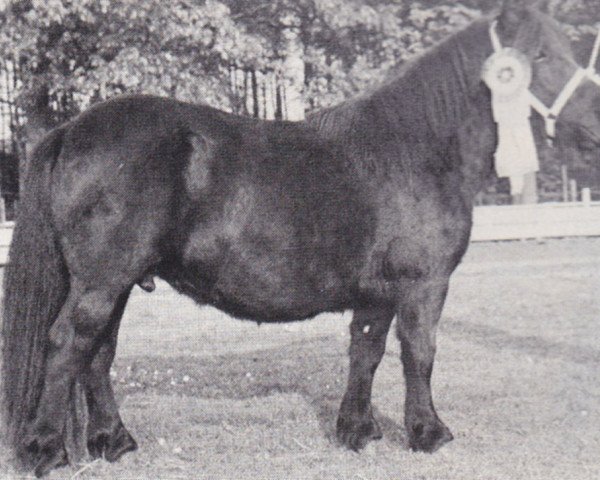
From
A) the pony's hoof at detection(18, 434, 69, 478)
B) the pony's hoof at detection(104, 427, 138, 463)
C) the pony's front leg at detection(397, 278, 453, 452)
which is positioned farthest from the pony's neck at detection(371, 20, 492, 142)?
the pony's hoof at detection(18, 434, 69, 478)

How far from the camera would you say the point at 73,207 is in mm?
3785

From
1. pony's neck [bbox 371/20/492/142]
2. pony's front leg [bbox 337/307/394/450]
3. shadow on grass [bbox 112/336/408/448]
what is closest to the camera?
pony's neck [bbox 371/20/492/142]

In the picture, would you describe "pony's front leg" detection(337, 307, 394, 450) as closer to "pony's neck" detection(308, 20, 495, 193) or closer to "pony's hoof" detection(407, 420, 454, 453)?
"pony's hoof" detection(407, 420, 454, 453)

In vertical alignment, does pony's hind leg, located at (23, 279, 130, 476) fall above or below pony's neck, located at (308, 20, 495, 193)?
below

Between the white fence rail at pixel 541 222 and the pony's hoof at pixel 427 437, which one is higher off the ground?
the white fence rail at pixel 541 222

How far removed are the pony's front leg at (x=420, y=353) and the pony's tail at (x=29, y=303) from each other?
6.18ft

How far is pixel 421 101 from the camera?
4.40 m

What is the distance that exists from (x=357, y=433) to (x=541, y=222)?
3.19m

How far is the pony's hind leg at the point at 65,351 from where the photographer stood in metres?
3.82

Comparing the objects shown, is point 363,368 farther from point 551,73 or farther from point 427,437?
point 551,73

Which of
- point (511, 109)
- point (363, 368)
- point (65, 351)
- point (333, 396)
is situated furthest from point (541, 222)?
point (65, 351)

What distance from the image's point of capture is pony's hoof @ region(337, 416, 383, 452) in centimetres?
446

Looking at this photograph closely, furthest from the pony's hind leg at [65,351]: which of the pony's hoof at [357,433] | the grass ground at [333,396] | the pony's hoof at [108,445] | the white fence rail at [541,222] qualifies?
the white fence rail at [541,222]

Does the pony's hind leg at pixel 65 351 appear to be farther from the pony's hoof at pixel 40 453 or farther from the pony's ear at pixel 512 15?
the pony's ear at pixel 512 15
